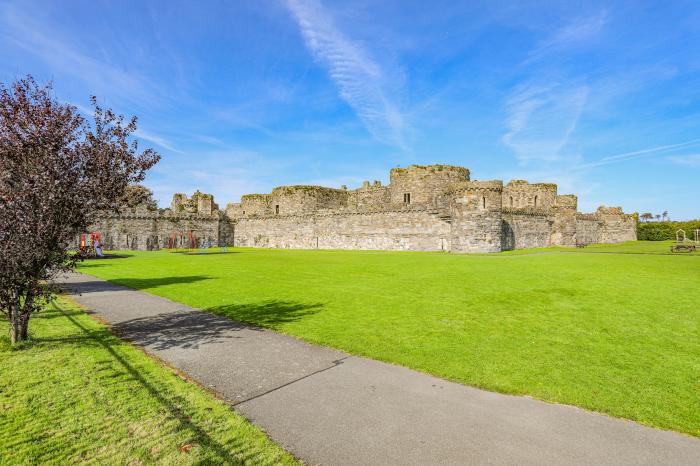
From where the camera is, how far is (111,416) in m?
3.84

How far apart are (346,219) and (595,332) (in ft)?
114

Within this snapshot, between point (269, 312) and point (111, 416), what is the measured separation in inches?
196

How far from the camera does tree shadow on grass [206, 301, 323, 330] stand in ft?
26.1

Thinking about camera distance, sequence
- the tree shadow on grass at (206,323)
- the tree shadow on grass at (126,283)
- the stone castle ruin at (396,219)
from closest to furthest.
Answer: the tree shadow on grass at (206,323) → the tree shadow on grass at (126,283) → the stone castle ruin at (396,219)

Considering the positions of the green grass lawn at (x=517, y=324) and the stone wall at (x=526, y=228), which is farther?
the stone wall at (x=526, y=228)

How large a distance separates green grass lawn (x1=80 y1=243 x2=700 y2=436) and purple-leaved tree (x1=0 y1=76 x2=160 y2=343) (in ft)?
12.0

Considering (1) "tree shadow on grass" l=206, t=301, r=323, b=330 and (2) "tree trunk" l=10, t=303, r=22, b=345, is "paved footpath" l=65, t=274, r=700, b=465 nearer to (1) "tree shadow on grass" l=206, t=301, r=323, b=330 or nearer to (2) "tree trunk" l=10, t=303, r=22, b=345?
(1) "tree shadow on grass" l=206, t=301, r=323, b=330

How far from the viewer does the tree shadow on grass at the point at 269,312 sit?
7945 mm

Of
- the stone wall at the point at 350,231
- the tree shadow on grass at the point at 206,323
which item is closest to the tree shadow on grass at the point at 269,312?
the tree shadow on grass at the point at 206,323

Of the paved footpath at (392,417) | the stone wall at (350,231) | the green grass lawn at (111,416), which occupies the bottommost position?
the paved footpath at (392,417)

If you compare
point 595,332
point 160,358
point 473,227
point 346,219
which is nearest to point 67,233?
point 160,358

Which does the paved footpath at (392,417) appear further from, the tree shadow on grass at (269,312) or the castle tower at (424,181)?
the castle tower at (424,181)

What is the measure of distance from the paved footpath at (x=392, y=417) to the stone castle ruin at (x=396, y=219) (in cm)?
2789

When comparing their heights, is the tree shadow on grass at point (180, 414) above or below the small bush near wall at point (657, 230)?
below
